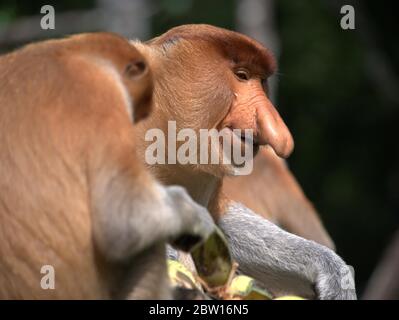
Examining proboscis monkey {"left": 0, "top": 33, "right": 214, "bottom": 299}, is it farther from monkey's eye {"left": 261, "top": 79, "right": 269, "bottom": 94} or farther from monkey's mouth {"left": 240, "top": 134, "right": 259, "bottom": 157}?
monkey's eye {"left": 261, "top": 79, "right": 269, "bottom": 94}

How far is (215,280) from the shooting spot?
4.19m

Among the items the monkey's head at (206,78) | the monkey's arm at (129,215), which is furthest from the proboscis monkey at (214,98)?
the monkey's arm at (129,215)

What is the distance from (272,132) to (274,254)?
100 centimetres

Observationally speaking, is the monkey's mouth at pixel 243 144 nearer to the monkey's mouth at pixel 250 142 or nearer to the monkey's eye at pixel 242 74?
the monkey's mouth at pixel 250 142

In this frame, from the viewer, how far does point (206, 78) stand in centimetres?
536

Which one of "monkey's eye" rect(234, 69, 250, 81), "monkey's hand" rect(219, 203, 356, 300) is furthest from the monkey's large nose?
"monkey's hand" rect(219, 203, 356, 300)

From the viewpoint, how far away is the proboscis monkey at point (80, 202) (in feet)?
11.5

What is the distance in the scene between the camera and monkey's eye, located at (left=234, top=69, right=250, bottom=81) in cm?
542

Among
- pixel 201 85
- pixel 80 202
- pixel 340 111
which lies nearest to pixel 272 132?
pixel 201 85

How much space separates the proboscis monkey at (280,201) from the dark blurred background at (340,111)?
495 cm

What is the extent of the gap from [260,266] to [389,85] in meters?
8.16

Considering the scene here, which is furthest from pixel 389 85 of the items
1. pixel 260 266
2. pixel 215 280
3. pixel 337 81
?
pixel 215 280

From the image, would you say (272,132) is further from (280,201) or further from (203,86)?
(280,201)
